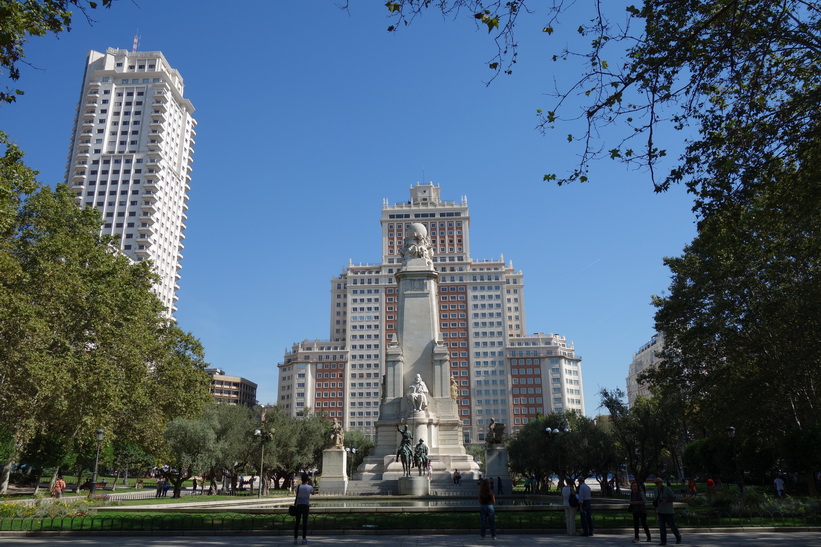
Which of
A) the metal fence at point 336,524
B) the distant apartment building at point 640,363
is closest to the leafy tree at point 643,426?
the metal fence at point 336,524

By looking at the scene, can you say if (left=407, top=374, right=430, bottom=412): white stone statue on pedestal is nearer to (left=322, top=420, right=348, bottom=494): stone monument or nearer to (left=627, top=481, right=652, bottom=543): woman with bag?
(left=322, top=420, right=348, bottom=494): stone monument

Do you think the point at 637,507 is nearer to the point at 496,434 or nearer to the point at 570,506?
A: the point at 570,506

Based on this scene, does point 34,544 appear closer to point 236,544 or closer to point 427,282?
point 236,544

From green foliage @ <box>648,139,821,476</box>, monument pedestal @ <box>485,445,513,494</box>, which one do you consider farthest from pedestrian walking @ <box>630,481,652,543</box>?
monument pedestal @ <box>485,445,513,494</box>

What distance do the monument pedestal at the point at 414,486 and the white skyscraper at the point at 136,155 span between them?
235 feet

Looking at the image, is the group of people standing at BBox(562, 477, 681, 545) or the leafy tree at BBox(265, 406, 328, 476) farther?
the leafy tree at BBox(265, 406, 328, 476)

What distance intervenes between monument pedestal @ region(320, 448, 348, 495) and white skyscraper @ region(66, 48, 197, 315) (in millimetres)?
65327

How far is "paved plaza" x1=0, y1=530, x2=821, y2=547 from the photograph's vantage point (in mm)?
12156

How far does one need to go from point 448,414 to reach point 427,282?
352 inches

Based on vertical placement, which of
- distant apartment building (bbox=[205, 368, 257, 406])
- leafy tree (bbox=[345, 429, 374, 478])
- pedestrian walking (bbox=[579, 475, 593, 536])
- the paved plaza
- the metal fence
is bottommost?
the paved plaza

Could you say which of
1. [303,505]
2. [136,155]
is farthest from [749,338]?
[136,155]

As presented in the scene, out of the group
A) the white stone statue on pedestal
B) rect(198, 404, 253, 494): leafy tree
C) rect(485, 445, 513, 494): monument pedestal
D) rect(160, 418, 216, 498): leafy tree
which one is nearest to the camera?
rect(485, 445, 513, 494): monument pedestal

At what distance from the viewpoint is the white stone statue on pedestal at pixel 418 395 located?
113 ft

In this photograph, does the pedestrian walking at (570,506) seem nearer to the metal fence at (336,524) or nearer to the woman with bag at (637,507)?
the metal fence at (336,524)
